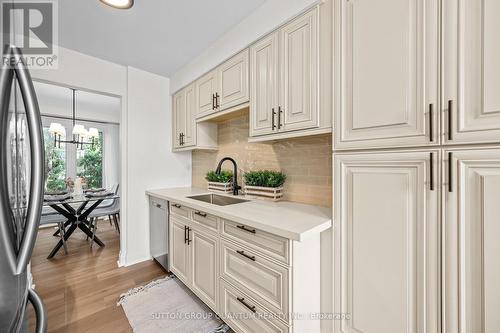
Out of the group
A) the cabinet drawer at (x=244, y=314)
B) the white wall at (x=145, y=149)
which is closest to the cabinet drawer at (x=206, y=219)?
the cabinet drawer at (x=244, y=314)

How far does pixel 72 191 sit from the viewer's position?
152 inches

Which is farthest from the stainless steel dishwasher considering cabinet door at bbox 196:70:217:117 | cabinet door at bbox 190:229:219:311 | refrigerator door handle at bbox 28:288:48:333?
refrigerator door handle at bbox 28:288:48:333

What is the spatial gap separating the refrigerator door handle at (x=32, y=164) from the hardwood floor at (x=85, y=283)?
134 cm

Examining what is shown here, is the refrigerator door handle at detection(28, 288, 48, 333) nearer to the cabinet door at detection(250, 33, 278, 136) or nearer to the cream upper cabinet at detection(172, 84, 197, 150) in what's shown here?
the cabinet door at detection(250, 33, 278, 136)

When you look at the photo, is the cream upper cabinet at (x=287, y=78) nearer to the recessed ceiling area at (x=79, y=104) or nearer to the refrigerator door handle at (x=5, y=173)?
the refrigerator door handle at (x=5, y=173)

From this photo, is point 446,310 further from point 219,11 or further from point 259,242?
point 219,11

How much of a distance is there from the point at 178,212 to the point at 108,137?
12.8 ft

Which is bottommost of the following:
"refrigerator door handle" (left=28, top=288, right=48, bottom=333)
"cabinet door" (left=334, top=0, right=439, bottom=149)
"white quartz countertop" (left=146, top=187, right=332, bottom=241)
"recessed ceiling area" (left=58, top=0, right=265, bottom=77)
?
"refrigerator door handle" (left=28, top=288, right=48, bottom=333)

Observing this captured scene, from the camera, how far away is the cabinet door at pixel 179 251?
2037mm

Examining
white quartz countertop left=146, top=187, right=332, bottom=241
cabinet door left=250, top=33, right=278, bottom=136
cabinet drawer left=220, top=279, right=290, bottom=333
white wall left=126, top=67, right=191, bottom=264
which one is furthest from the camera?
white wall left=126, top=67, right=191, bottom=264

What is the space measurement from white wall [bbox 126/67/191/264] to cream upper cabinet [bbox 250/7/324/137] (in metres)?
1.70

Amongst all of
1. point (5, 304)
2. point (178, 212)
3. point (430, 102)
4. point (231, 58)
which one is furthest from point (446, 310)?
point (231, 58)

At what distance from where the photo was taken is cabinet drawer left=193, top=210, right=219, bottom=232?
1.66 metres

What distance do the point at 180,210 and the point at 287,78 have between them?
150 centimetres
